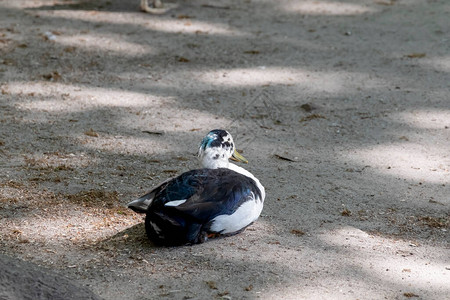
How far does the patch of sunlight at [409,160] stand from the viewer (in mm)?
5023

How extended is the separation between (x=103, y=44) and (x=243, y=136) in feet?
7.87

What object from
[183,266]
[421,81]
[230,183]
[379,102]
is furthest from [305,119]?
[183,266]

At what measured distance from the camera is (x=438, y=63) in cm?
697

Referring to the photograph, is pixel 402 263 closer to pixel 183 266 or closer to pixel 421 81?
pixel 183 266

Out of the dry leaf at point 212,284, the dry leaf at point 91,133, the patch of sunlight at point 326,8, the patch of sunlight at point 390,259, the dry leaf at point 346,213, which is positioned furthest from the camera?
the patch of sunlight at point 326,8

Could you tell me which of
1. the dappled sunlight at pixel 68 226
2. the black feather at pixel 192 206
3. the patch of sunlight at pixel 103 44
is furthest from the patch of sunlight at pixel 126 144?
the patch of sunlight at pixel 103 44

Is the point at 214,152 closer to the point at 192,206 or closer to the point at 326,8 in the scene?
the point at 192,206

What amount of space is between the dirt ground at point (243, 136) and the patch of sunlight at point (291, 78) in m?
0.02

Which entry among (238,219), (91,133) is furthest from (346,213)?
(91,133)

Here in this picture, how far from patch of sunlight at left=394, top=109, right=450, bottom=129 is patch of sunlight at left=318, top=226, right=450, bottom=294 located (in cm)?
200

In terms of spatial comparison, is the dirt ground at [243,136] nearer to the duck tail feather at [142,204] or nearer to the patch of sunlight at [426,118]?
the patch of sunlight at [426,118]

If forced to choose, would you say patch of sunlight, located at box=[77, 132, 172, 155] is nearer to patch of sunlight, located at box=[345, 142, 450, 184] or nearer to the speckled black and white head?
the speckled black and white head

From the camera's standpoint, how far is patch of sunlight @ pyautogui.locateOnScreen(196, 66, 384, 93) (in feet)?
21.5

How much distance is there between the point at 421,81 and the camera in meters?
6.62
